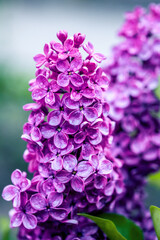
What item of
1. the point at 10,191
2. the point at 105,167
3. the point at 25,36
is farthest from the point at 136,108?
the point at 25,36

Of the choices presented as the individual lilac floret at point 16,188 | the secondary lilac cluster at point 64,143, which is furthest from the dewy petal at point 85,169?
the individual lilac floret at point 16,188

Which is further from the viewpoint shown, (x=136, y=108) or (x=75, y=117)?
(x=136, y=108)

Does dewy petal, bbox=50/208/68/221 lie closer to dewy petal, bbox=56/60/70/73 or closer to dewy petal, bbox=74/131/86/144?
dewy petal, bbox=74/131/86/144

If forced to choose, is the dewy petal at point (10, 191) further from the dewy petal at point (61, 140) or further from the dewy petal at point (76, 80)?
the dewy petal at point (76, 80)

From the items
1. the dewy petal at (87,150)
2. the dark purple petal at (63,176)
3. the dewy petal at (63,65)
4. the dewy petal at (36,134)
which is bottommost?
the dark purple petal at (63,176)

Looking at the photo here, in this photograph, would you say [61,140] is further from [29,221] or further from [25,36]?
[25,36]

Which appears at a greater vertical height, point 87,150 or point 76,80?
point 76,80

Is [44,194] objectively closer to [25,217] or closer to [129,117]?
[25,217]
